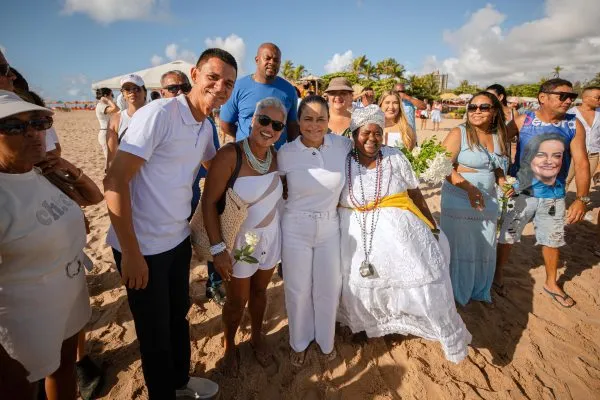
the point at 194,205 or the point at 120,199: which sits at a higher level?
the point at 120,199

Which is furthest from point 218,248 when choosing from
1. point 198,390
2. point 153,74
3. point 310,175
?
point 153,74

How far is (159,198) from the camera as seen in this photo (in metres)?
2.01

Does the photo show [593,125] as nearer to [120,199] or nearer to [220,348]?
[220,348]

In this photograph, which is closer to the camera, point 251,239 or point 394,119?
point 251,239

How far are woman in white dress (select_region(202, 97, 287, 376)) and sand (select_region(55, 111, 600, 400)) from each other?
2.49 ft

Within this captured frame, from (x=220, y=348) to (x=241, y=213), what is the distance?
70.1 inches

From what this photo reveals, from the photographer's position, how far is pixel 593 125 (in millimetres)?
6324

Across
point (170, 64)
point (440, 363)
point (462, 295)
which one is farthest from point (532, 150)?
point (170, 64)

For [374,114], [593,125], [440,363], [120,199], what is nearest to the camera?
[120,199]

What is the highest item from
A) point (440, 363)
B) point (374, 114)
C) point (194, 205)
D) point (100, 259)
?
point (374, 114)

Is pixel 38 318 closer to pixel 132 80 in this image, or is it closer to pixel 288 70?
pixel 132 80

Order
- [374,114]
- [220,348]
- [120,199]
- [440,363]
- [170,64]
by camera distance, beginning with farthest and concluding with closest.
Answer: [170,64] < [220,348] < [440,363] < [374,114] < [120,199]

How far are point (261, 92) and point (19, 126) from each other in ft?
9.17

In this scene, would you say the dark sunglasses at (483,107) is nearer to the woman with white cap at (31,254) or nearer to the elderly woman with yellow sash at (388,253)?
the elderly woman with yellow sash at (388,253)
